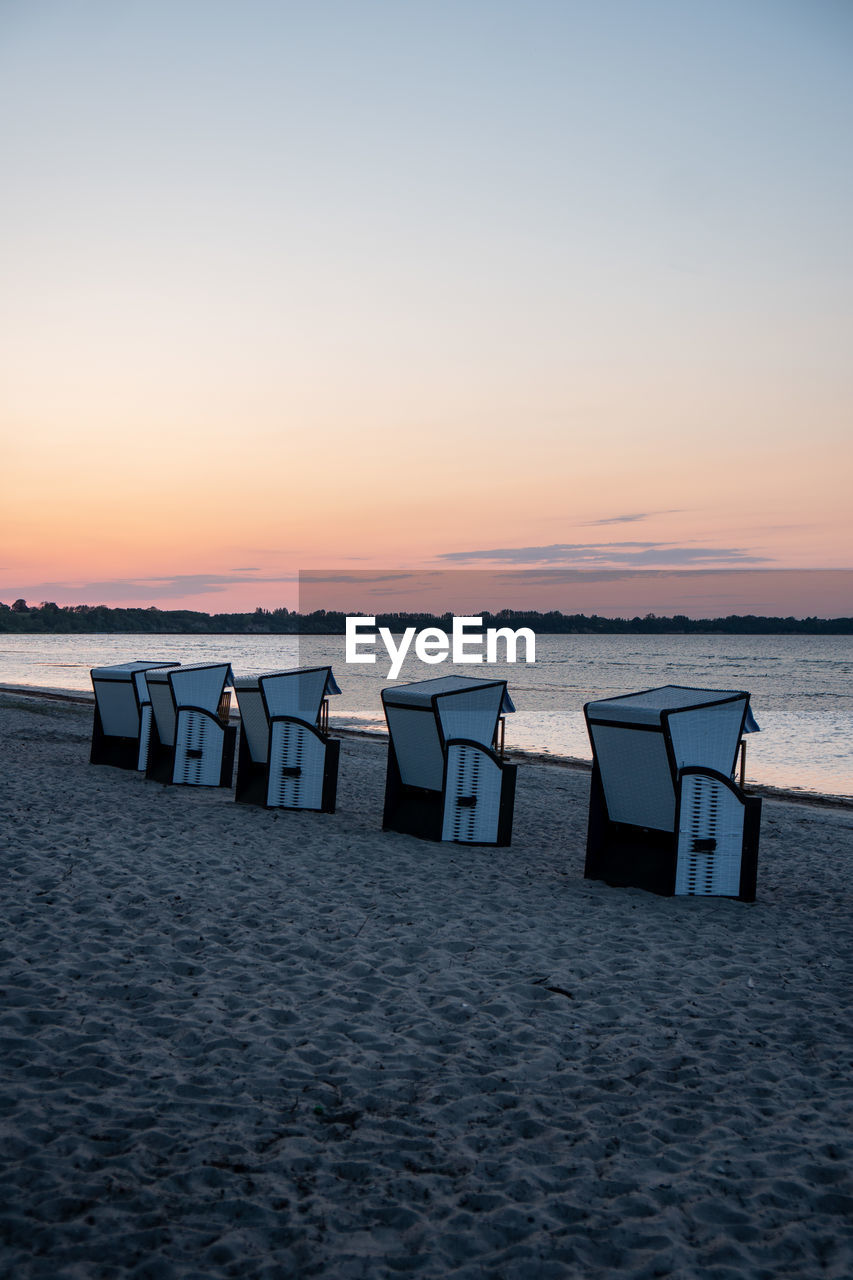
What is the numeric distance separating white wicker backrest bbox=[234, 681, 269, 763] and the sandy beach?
2315mm

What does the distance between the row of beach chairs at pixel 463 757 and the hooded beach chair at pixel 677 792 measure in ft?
0.03

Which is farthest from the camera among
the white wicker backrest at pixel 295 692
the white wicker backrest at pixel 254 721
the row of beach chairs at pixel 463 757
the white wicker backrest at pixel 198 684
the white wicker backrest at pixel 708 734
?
the white wicker backrest at pixel 198 684

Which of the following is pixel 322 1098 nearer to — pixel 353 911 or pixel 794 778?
pixel 353 911

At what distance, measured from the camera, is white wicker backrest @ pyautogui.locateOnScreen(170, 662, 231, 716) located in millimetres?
10539

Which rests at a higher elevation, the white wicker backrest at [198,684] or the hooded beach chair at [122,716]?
the white wicker backrest at [198,684]

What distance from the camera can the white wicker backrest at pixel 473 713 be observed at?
8281 millimetres

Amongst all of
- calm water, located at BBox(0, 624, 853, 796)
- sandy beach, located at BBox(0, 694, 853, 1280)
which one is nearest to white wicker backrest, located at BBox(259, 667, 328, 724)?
sandy beach, located at BBox(0, 694, 853, 1280)

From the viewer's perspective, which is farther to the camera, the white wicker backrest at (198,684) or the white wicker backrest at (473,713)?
the white wicker backrest at (198,684)

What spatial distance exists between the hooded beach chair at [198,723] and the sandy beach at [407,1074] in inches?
134

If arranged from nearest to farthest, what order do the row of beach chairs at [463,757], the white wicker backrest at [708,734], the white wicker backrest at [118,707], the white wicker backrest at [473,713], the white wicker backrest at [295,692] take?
the white wicker backrest at [708,734] < the row of beach chairs at [463,757] < the white wicker backrest at [473,713] < the white wicker backrest at [295,692] < the white wicker backrest at [118,707]

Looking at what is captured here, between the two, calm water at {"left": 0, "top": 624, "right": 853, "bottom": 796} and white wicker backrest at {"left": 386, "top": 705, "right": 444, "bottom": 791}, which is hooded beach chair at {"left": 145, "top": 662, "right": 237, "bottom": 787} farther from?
calm water at {"left": 0, "top": 624, "right": 853, "bottom": 796}

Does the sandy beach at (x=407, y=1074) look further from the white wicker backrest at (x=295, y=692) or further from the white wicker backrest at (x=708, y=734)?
the white wicker backrest at (x=295, y=692)

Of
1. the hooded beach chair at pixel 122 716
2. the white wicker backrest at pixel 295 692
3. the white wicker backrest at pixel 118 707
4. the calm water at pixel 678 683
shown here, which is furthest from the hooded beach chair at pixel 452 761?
the calm water at pixel 678 683

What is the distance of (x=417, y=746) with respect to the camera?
858cm
